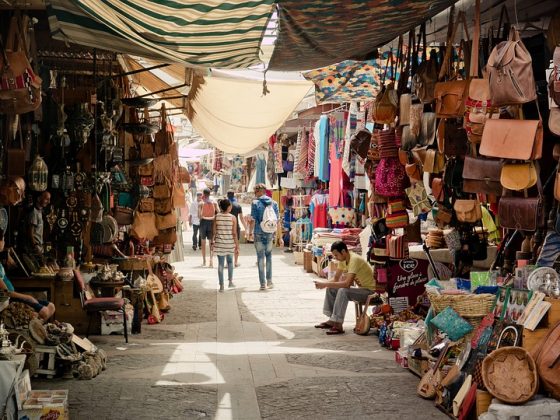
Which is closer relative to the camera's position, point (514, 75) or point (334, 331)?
point (514, 75)

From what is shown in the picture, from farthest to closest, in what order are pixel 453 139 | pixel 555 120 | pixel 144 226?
pixel 144 226, pixel 453 139, pixel 555 120

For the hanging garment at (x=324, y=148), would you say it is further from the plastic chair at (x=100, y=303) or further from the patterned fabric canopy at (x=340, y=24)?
the patterned fabric canopy at (x=340, y=24)

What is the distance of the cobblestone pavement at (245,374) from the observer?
270 inches

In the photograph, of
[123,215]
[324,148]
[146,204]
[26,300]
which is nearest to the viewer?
[26,300]

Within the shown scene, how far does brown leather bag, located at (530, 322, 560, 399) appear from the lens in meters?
5.71

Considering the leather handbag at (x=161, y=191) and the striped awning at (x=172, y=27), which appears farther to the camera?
the leather handbag at (x=161, y=191)

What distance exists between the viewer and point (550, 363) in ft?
18.7

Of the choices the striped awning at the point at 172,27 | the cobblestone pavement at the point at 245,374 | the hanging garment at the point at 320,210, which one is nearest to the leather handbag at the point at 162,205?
the cobblestone pavement at the point at 245,374

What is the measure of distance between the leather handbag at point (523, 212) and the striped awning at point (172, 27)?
7.32 ft

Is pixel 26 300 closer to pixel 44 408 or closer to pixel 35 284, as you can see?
pixel 35 284

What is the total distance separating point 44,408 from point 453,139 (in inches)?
160

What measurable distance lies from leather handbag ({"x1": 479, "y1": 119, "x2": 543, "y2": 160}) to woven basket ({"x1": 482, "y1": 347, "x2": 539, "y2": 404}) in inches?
53.2

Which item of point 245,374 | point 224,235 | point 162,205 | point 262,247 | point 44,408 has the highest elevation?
point 162,205

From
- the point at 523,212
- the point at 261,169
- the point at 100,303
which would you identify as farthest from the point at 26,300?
the point at 261,169
